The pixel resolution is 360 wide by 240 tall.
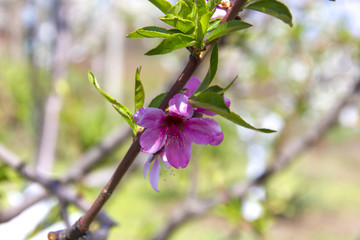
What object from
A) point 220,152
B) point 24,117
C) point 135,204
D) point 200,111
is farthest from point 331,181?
point 200,111

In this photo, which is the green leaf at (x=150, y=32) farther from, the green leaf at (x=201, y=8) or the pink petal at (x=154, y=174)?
the pink petal at (x=154, y=174)

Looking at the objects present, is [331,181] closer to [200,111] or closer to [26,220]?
[26,220]

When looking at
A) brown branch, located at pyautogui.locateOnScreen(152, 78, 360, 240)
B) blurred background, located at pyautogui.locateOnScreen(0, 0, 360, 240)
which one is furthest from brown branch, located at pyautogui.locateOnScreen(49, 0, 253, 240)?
brown branch, located at pyautogui.locateOnScreen(152, 78, 360, 240)

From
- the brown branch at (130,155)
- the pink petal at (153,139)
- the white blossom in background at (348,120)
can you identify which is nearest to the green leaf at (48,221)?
the brown branch at (130,155)

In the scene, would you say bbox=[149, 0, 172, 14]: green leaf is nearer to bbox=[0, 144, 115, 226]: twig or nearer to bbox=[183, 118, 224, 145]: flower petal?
bbox=[183, 118, 224, 145]: flower petal

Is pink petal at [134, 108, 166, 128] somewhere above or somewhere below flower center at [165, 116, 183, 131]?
above

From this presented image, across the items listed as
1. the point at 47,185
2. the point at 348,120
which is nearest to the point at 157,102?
the point at 47,185

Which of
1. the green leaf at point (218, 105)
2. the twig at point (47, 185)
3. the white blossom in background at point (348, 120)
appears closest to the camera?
the green leaf at point (218, 105)
